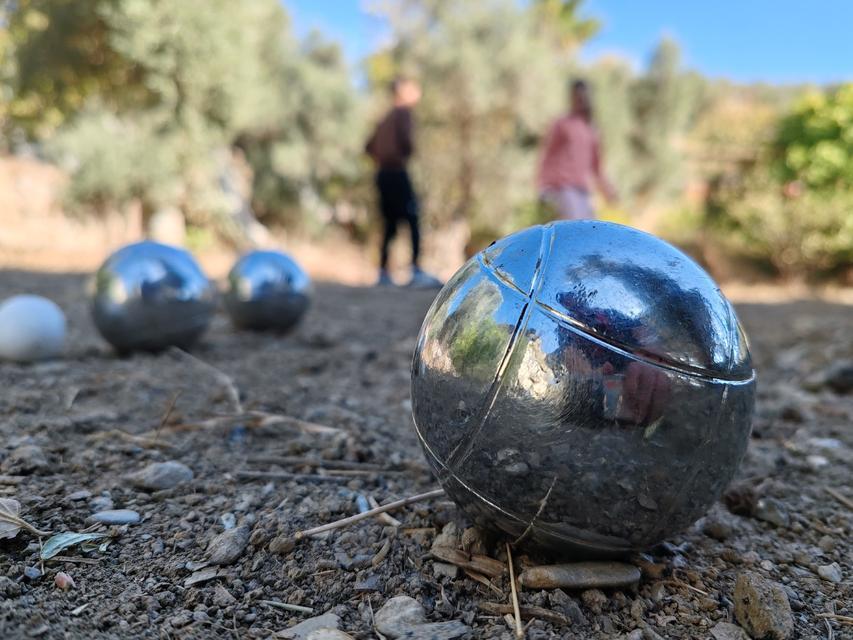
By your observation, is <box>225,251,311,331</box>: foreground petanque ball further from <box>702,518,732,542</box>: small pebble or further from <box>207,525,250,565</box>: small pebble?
<box>702,518,732,542</box>: small pebble

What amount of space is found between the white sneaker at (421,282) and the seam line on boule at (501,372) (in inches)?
282

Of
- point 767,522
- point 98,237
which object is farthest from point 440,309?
point 98,237

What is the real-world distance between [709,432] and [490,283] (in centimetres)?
72

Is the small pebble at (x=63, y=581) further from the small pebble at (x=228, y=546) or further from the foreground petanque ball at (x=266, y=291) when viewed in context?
the foreground petanque ball at (x=266, y=291)

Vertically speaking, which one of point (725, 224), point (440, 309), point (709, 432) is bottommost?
point (709, 432)

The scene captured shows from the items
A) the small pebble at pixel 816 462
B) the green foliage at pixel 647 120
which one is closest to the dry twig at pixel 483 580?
the small pebble at pixel 816 462

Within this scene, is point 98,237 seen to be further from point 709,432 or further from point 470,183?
point 709,432

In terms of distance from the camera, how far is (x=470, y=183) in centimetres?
1831

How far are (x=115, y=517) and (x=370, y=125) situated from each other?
17324mm

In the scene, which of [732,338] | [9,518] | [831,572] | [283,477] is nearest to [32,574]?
[9,518]

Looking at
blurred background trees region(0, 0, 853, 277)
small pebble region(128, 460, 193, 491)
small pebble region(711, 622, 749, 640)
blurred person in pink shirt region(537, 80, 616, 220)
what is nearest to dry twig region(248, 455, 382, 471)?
small pebble region(128, 460, 193, 491)

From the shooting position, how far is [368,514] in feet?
7.31

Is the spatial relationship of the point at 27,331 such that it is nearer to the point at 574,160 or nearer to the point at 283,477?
the point at 283,477

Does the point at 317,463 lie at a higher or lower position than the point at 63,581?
higher
